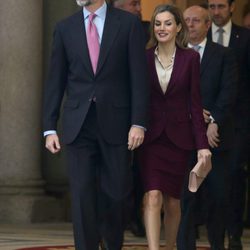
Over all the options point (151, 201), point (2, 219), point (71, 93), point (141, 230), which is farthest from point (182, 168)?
point (2, 219)

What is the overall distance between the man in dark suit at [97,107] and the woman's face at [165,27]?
0.59 metres

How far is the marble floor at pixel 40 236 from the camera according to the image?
39.0 feet

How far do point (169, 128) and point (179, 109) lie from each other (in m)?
0.16

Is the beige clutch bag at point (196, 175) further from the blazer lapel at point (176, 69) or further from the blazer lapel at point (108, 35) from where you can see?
the blazer lapel at point (108, 35)

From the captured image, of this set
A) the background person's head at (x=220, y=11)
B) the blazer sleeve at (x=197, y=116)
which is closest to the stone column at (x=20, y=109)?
the background person's head at (x=220, y=11)

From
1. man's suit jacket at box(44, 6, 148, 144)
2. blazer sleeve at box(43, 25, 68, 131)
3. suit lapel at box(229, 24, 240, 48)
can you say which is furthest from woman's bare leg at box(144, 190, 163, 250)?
suit lapel at box(229, 24, 240, 48)

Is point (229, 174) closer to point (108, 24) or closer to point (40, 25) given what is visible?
point (108, 24)

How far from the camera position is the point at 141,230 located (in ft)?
41.3

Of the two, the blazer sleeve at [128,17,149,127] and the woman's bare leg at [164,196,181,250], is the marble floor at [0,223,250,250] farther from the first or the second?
the blazer sleeve at [128,17,149,127]

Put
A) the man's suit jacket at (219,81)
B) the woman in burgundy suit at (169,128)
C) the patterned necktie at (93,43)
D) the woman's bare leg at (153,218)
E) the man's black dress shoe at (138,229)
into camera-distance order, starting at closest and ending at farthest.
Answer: the patterned necktie at (93,43)
the woman's bare leg at (153,218)
the woman in burgundy suit at (169,128)
the man's suit jacket at (219,81)
the man's black dress shoe at (138,229)

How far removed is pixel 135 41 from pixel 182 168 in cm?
109

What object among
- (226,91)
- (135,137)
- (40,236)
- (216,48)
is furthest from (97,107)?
(40,236)

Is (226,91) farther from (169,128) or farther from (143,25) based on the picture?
(143,25)

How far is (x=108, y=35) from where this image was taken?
8930mm
